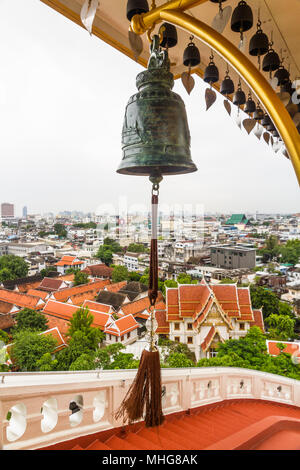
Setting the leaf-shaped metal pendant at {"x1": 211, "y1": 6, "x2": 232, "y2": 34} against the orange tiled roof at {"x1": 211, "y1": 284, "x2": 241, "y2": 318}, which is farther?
the orange tiled roof at {"x1": 211, "y1": 284, "x2": 241, "y2": 318}

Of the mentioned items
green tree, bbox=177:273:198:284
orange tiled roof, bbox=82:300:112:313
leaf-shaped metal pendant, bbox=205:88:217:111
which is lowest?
orange tiled roof, bbox=82:300:112:313

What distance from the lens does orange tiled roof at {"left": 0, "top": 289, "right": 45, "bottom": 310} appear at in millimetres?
4629

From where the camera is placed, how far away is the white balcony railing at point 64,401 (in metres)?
0.85

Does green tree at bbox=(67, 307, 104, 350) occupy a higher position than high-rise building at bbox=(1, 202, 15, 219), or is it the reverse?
high-rise building at bbox=(1, 202, 15, 219)

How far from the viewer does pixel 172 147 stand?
0.75 meters

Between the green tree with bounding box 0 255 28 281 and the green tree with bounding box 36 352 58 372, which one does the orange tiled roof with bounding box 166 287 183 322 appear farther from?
the green tree with bounding box 0 255 28 281

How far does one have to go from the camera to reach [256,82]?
1.38 feet

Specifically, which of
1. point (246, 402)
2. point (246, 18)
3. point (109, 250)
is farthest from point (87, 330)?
point (246, 18)

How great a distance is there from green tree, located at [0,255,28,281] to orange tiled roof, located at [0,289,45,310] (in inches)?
23.0

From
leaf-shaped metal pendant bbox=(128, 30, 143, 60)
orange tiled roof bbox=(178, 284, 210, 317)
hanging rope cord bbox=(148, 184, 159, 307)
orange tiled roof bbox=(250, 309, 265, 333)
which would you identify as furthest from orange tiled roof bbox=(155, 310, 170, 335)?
leaf-shaped metal pendant bbox=(128, 30, 143, 60)

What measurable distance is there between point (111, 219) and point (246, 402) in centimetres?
341

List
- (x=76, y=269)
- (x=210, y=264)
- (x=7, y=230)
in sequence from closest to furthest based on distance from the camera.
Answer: (x=7, y=230), (x=210, y=264), (x=76, y=269)

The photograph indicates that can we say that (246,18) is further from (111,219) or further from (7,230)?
(111,219)
